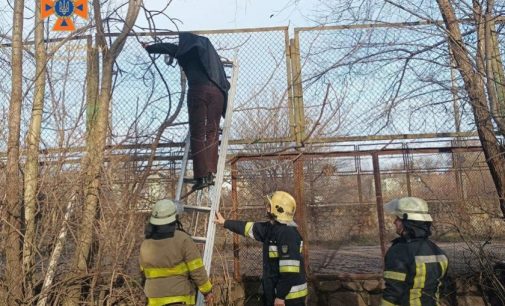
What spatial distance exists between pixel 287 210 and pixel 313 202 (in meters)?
2.22

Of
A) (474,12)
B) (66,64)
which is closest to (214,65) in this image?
(66,64)

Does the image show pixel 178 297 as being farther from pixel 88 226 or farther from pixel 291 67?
pixel 291 67

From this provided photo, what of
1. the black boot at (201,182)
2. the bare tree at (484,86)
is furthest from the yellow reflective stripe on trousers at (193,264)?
the bare tree at (484,86)

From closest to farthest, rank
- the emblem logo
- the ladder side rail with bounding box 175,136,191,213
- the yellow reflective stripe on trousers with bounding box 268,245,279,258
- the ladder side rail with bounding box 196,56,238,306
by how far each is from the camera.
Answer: the yellow reflective stripe on trousers with bounding box 268,245,279,258, the ladder side rail with bounding box 196,56,238,306, the ladder side rail with bounding box 175,136,191,213, the emblem logo

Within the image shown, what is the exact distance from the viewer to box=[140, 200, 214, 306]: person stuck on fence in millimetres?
3822

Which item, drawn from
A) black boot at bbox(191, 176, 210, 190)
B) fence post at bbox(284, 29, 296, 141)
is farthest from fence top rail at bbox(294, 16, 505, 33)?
black boot at bbox(191, 176, 210, 190)

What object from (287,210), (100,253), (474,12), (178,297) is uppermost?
(474,12)

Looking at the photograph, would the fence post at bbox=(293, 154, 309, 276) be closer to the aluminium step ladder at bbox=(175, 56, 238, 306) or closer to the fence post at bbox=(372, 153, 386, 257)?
the fence post at bbox=(372, 153, 386, 257)

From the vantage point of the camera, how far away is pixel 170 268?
3.85m

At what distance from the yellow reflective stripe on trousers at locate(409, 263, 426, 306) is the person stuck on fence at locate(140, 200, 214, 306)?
5.49ft

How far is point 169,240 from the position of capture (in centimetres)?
385

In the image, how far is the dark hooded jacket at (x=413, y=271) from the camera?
3.41m

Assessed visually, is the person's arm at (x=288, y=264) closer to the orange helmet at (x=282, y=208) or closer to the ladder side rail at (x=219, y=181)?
the orange helmet at (x=282, y=208)

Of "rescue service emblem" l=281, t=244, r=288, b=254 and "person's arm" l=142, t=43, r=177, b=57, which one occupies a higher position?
"person's arm" l=142, t=43, r=177, b=57
